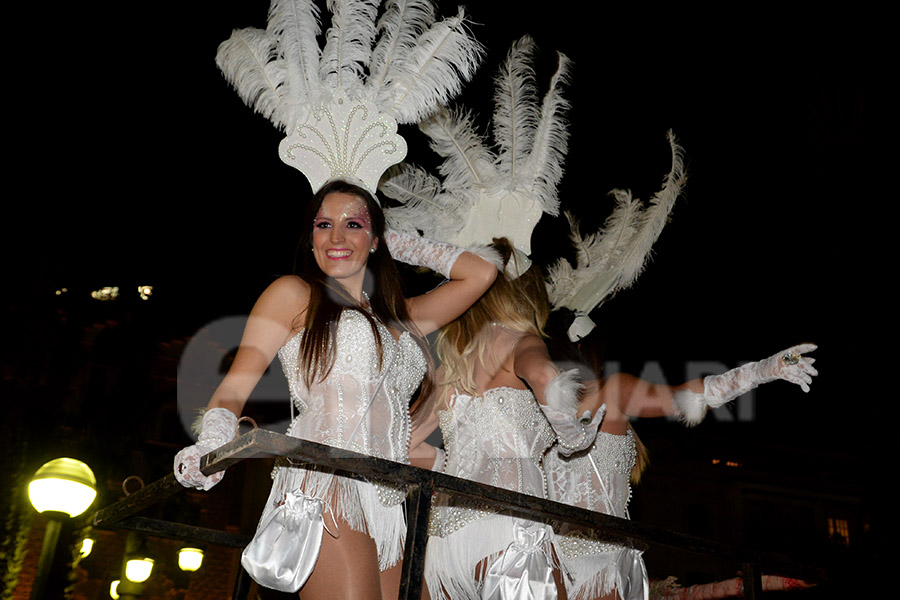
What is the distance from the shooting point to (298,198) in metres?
6.71

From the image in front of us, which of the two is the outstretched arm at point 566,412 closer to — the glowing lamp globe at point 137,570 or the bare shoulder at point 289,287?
the bare shoulder at point 289,287

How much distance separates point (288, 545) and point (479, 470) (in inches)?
37.4

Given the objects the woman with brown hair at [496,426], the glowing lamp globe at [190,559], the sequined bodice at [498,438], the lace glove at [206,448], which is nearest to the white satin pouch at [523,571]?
the woman with brown hair at [496,426]

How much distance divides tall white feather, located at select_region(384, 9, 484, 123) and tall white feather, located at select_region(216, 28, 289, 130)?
0.41 m

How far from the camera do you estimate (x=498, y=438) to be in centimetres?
294

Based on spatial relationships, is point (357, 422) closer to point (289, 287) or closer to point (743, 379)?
point (289, 287)

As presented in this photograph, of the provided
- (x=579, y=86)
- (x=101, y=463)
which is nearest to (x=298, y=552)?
(x=579, y=86)

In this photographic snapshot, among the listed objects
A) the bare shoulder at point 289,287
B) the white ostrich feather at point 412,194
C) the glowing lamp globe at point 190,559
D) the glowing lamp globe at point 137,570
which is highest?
the white ostrich feather at point 412,194

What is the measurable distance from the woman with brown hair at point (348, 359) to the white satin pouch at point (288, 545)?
5 cm

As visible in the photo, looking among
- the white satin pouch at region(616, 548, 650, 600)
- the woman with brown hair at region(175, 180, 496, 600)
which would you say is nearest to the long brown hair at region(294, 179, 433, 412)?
the woman with brown hair at region(175, 180, 496, 600)

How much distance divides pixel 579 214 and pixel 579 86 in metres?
Result: 0.94

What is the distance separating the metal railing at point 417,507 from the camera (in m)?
1.53

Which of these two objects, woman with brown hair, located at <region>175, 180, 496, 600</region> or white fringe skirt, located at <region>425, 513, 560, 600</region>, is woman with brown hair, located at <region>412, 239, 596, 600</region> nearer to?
white fringe skirt, located at <region>425, 513, 560, 600</region>

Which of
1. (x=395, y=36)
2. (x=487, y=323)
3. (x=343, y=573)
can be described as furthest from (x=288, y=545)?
(x=395, y=36)
